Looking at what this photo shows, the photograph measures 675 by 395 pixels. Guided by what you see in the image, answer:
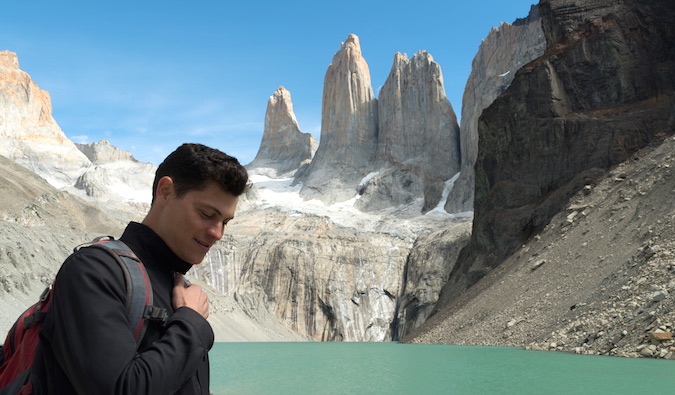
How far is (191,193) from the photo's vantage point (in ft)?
8.10

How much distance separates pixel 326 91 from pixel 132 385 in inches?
4421

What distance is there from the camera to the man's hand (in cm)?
233

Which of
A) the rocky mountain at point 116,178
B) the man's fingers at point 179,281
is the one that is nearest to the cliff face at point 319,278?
the rocky mountain at point 116,178

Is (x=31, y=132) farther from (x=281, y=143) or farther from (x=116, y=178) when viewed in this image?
(x=281, y=143)

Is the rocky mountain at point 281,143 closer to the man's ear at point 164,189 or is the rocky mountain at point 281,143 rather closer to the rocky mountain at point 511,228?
the rocky mountain at point 511,228

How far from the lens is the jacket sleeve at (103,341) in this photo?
196 centimetres

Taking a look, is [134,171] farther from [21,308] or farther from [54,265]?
[21,308]

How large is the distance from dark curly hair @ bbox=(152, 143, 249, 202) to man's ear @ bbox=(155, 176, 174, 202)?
0.7 inches

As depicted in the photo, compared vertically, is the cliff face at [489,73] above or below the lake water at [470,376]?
above

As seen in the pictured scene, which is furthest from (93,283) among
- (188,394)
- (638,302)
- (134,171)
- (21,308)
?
(134,171)

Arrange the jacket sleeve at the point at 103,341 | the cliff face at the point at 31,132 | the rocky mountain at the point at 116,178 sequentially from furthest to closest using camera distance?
the cliff face at the point at 31,132 → the rocky mountain at the point at 116,178 → the jacket sleeve at the point at 103,341

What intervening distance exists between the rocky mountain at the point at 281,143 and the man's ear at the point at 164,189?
119118 mm

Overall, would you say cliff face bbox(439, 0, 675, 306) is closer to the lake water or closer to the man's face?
the lake water

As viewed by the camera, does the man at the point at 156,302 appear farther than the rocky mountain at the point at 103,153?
No
